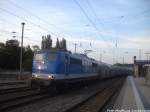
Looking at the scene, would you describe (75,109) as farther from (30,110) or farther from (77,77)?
(77,77)

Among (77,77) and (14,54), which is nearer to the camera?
(77,77)

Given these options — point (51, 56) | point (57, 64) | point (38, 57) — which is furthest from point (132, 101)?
point (38, 57)

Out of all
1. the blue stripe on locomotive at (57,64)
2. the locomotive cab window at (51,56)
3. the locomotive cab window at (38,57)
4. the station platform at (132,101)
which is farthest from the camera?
the locomotive cab window at (38,57)

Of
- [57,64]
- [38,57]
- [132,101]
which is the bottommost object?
[132,101]

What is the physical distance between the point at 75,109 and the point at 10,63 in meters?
65.7

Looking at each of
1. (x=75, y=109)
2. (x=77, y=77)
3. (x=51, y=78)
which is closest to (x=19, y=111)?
(x=75, y=109)

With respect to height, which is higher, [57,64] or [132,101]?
[57,64]

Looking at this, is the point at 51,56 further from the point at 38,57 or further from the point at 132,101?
the point at 132,101

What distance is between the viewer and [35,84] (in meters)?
18.8

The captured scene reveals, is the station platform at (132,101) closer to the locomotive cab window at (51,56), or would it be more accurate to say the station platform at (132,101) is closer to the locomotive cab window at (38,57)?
the locomotive cab window at (51,56)

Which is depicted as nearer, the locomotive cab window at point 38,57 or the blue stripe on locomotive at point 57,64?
the blue stripe on locomotive at point 57,64

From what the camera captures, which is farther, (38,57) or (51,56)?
(38,57)

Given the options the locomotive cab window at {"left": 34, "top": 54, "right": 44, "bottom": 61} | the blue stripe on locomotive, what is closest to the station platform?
the blue stripe on locomotive

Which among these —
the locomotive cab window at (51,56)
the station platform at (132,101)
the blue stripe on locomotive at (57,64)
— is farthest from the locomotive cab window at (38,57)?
the station platform at (132,101)
